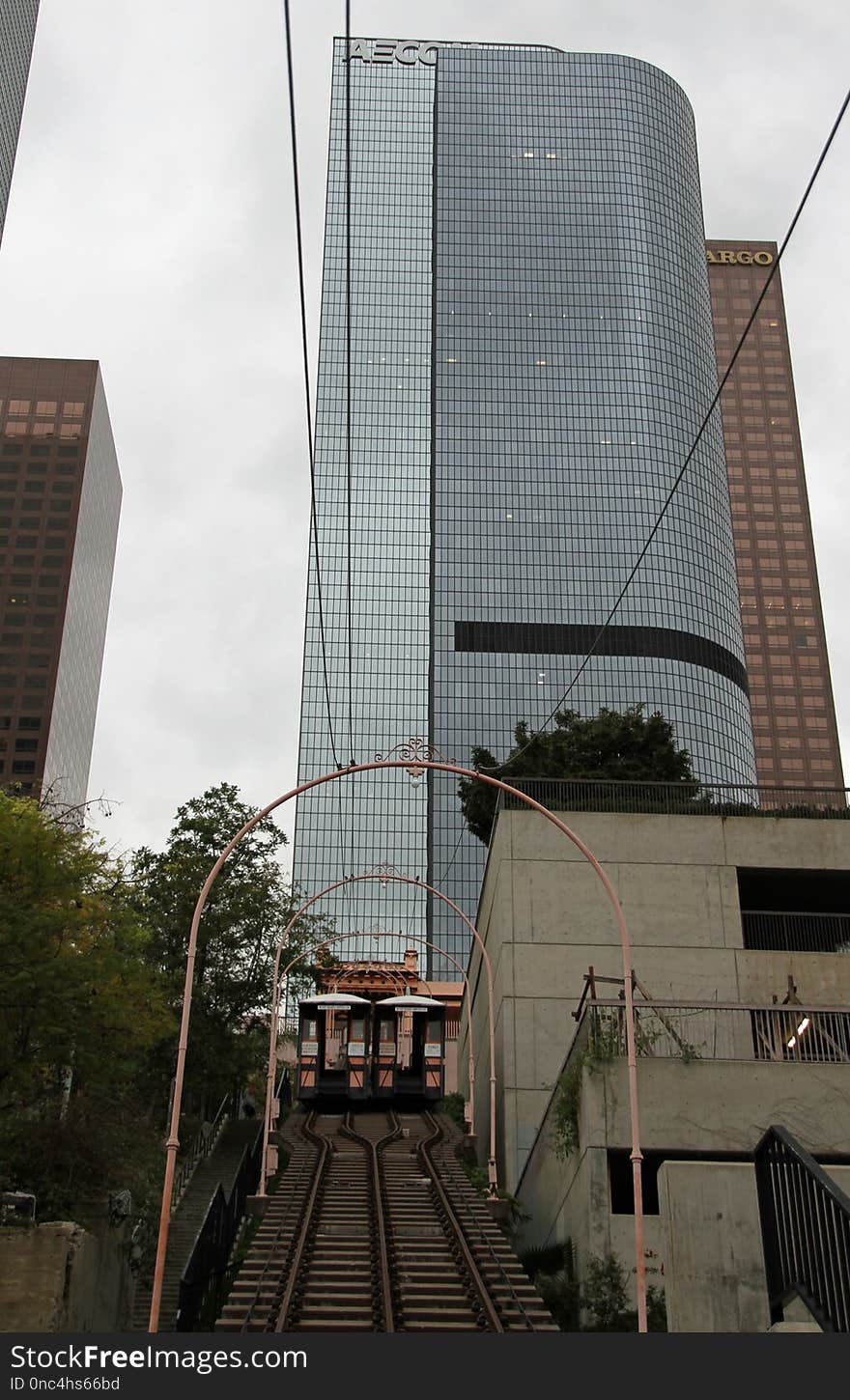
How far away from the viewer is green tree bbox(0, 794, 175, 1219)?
19.6 m

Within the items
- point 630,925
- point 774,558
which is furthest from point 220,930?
point 774,558

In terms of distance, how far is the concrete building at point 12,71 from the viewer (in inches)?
4995

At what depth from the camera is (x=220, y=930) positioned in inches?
1531

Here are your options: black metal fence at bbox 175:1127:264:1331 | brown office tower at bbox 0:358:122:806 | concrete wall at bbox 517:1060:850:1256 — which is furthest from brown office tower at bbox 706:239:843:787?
concrete wall at bbox 517:1060:850:1256

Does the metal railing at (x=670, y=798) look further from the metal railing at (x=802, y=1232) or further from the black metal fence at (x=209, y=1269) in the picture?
the metal railing at (x=802, y=1232)

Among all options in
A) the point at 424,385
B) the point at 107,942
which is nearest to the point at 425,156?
the point at 424,385

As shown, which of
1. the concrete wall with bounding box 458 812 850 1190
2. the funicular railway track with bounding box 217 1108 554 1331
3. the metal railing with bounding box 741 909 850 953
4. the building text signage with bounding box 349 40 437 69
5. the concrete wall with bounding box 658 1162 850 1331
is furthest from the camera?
the building text signage with bounding box 349 40 437 69

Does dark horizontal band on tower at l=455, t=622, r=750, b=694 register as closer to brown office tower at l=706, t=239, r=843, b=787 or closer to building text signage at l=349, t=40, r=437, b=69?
brown office tower at l=706, t=239, r=843, b=787

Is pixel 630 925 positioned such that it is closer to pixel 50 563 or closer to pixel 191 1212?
pixel 191 1212

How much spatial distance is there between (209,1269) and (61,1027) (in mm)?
4753

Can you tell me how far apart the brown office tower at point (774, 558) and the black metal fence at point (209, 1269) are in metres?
149

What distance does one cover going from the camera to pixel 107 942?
22047 millimetres

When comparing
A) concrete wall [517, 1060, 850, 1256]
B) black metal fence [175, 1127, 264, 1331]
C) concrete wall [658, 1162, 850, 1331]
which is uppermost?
concrete wall [517, 1060, 850, 1256]

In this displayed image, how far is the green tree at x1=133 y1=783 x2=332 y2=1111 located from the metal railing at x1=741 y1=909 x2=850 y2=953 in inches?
611
